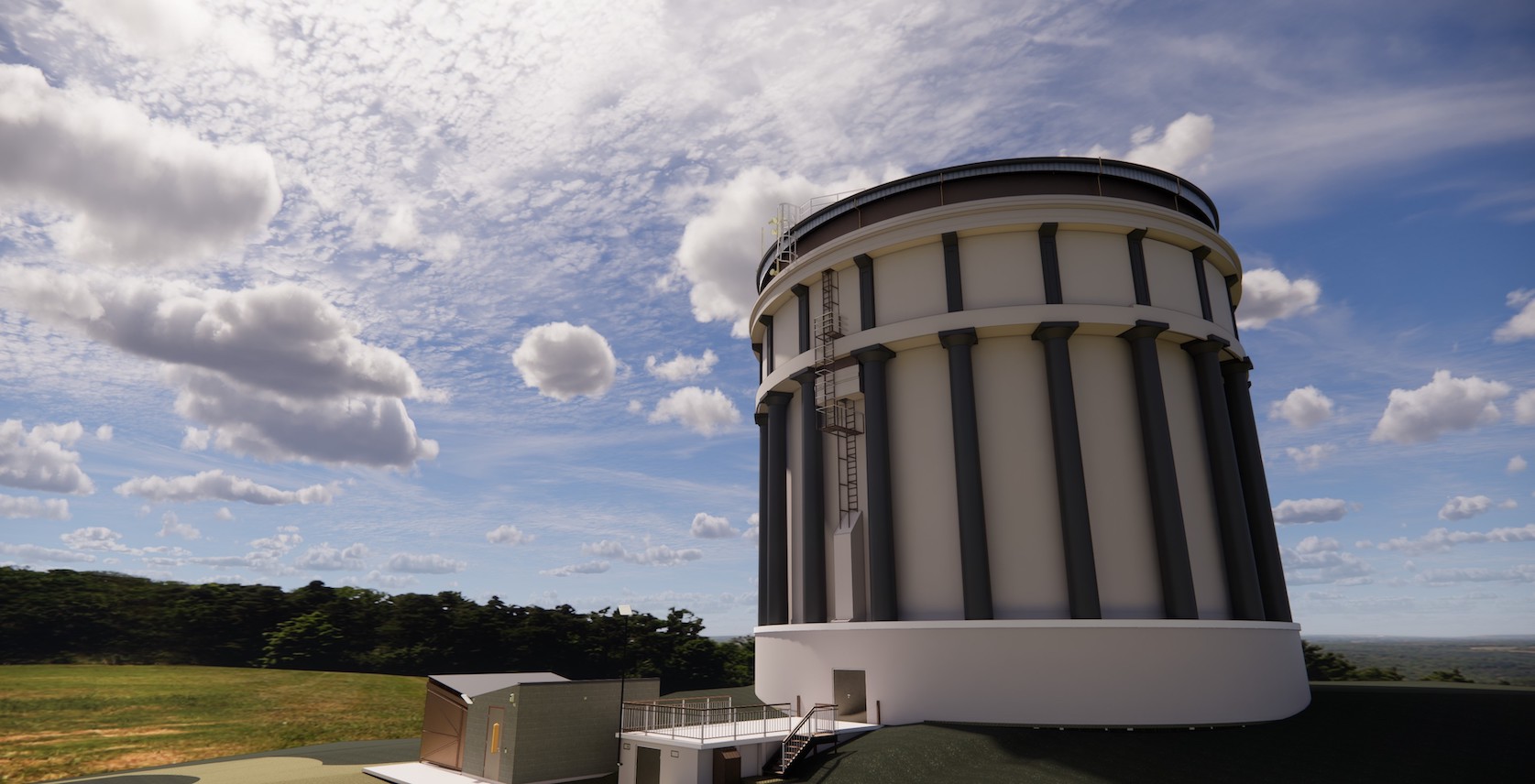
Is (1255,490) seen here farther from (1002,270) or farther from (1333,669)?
(1333,669)

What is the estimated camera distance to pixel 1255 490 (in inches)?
1148

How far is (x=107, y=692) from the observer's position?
137 feet

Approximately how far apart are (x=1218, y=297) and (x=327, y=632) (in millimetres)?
65243

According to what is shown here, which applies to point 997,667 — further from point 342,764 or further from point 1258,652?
point 342,764

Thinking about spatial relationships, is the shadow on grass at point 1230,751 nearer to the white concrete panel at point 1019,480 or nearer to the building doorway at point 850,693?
the building doorway at point 850,693

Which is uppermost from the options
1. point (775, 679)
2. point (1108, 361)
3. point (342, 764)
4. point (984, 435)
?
point (1108, 361)

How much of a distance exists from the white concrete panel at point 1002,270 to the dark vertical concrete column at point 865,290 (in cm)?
355

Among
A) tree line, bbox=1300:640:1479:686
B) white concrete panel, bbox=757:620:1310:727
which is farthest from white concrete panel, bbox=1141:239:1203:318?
tree line, bbox=1300:640:1479:686

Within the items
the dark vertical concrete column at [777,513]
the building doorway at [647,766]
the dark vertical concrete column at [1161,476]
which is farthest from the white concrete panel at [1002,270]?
the building doorway at [647,766]

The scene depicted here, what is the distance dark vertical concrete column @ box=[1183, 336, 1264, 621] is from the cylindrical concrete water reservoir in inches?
2.8

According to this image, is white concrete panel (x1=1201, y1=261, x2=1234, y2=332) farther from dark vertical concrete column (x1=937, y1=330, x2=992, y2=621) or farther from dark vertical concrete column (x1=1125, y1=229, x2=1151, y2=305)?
dark vertical concrete column (x1=937, y1=330, x2=992, y2=621)

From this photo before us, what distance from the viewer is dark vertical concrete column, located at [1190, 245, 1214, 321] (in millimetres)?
29109

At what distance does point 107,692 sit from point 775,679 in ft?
129

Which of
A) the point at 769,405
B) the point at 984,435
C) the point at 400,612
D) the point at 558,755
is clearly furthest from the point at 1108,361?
the point at 400,612
